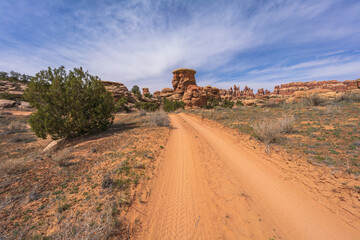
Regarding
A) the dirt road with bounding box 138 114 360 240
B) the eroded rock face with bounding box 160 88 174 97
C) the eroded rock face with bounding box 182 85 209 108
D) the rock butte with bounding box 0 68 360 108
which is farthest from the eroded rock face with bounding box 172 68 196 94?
the dirt road with bounding box 138 114 360 240

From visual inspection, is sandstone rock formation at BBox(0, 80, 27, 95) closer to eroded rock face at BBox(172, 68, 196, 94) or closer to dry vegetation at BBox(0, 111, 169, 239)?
dry vegetation at BBox(0, 111, 169, 239)

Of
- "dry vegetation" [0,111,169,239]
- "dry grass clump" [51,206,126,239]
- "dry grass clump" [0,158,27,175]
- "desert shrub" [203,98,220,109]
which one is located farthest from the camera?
"desert shrub" [203,98,220,109]

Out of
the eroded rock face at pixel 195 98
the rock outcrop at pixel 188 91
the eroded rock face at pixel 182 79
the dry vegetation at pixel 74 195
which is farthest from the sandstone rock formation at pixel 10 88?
the eroded rock face at pixel 182 79

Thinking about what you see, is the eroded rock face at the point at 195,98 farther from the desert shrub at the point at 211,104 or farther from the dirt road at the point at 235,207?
the dirt road at the point at 235,207

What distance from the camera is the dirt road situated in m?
3.13

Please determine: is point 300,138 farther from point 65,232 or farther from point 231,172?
point 65,232

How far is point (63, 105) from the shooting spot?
10.6 meters

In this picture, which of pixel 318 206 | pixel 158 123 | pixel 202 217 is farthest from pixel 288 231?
pixel 158 123

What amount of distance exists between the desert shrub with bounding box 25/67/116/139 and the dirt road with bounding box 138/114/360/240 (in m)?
9.83

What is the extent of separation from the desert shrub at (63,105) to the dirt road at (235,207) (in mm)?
9831

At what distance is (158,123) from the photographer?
14.2m

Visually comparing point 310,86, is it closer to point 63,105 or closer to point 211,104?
point 211,104

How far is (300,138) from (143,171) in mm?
9653

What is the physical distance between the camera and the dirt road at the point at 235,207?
10.3 feet
